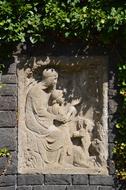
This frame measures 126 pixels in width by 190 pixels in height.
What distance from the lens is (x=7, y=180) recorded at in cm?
523

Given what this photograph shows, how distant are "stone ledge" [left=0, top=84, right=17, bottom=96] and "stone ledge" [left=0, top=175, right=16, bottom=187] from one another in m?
0.78

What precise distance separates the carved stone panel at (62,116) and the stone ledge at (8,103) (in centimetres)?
7

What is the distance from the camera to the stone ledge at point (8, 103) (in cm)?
520

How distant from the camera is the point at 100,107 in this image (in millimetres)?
5289

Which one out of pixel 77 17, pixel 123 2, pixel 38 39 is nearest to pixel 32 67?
pixel 38 39

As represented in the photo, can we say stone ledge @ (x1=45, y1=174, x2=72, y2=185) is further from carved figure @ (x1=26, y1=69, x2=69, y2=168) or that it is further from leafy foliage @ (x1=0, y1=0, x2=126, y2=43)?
leafy foliage @ (x1=0, y1=0, x2=126, y2=43)

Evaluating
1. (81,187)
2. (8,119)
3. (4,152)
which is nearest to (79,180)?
(81,187)

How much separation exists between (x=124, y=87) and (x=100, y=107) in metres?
0.31

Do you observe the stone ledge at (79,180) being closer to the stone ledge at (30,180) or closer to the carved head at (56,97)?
the stone ledge at (30,180)

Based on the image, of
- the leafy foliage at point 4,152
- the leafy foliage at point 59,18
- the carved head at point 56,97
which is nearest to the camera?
the leafy foliage at point 59,18

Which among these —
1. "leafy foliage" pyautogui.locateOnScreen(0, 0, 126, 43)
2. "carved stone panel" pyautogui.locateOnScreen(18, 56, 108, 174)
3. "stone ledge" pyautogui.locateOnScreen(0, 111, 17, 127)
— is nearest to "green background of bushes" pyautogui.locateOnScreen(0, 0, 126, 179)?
"leafy foliage" pyautogui.locateOnScreen(0, 0, 126, 43)

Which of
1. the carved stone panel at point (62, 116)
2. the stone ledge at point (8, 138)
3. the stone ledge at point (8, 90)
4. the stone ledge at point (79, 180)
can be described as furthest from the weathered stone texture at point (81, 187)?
the stone ledge at point (8, 90)

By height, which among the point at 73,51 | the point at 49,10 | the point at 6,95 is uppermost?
the point at 49,10

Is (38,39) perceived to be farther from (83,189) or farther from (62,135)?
(83,189)
